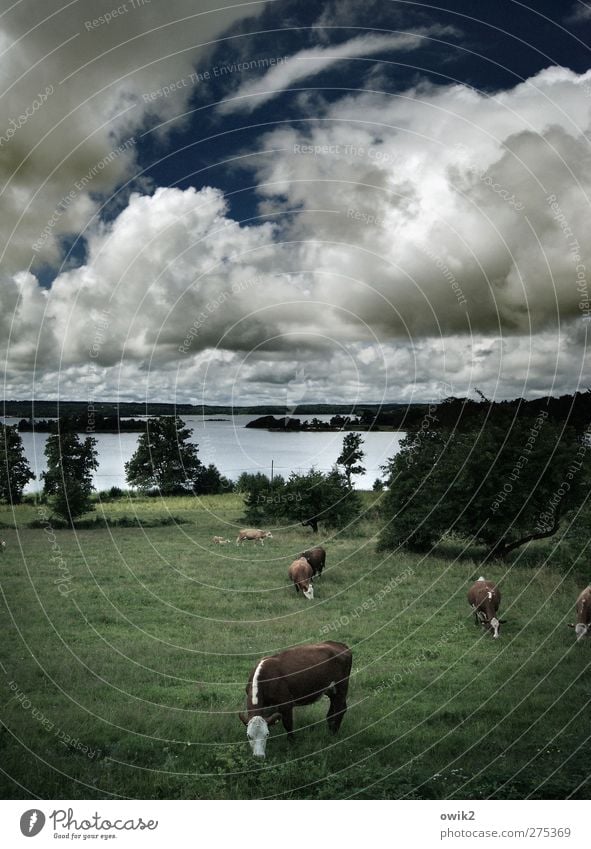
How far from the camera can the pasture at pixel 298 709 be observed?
8023mm

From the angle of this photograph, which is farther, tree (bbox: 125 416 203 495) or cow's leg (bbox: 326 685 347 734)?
tree (bbox: 125 416 203 495)

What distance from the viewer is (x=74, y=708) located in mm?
10180

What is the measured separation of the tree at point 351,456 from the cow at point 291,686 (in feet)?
61.1

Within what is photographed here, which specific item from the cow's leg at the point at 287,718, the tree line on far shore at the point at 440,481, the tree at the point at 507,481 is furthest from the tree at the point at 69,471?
the cow's leg at the point at 287,718

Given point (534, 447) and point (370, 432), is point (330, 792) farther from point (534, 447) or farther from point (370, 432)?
point (370, 432)

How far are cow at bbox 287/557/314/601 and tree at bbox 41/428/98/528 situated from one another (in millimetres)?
16685

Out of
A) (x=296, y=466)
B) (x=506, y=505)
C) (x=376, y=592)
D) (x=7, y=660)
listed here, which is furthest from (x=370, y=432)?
(x=7, y=660)

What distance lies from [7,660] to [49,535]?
1934cm

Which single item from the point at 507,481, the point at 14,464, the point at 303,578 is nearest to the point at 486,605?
Answer: the point at 303,578

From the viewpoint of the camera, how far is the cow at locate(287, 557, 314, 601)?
19.1 meters

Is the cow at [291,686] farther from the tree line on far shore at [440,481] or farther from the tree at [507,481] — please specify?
the tree at [507,481]

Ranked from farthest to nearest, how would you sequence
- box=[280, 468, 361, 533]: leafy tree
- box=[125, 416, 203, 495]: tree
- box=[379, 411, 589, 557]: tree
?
box=[125, 416, 203, 495]: tree → box=[280, 468, 361, 533]: leafy tree → box=[379, 411, 589, 557]: tree

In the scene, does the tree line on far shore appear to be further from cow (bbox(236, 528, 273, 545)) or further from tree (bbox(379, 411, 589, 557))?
cow (bbox(236, 528, 273, 545))

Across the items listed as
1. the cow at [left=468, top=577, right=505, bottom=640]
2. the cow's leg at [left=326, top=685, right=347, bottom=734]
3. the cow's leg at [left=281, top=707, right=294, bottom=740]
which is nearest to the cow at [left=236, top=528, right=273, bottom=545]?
the cow at [left=468, top=577, right=505, bottom=640]
